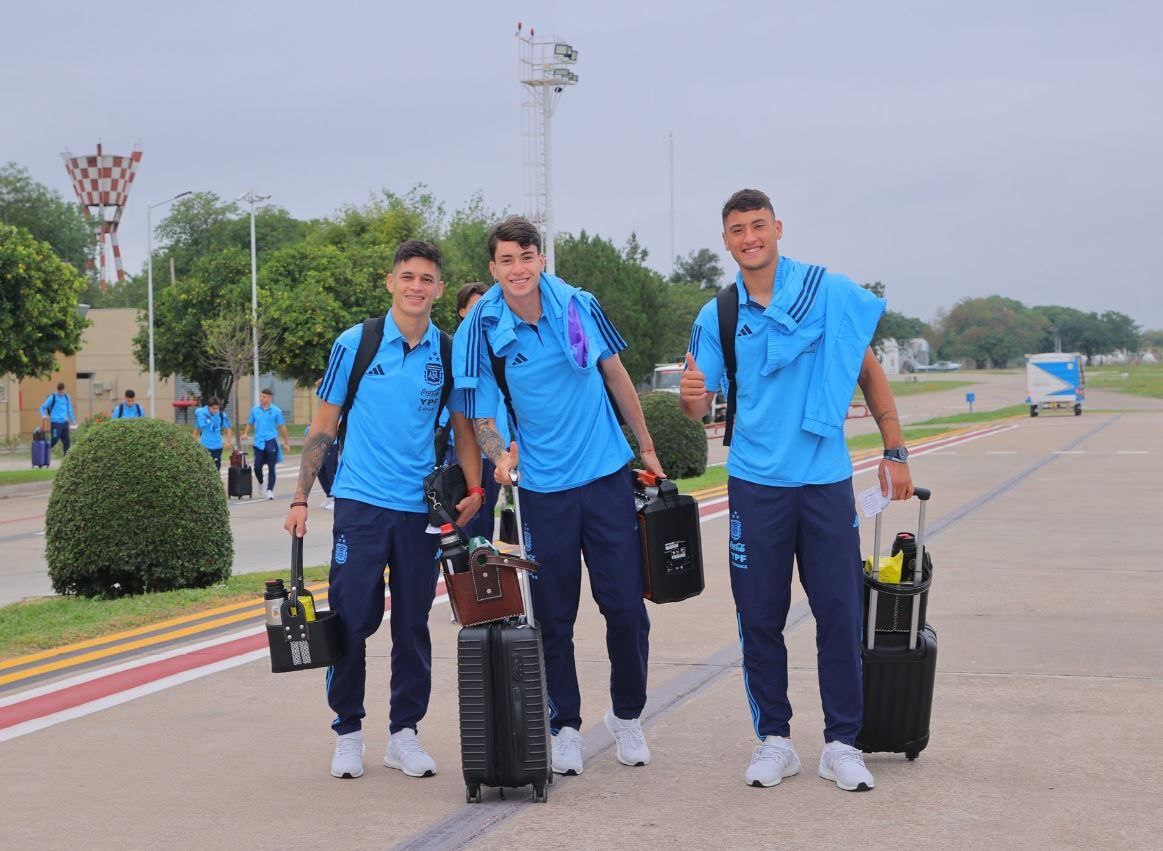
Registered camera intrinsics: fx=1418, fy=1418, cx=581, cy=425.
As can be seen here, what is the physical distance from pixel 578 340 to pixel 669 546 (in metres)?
0.81

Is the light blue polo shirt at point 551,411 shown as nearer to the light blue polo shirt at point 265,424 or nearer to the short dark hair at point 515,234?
the short dark hair at point 515,234

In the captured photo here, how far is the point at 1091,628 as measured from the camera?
25.6 ft

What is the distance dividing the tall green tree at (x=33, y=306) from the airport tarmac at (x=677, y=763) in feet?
64.0

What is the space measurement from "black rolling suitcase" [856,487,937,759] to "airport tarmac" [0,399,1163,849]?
13 cm

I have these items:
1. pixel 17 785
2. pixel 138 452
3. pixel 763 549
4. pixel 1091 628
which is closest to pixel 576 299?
pixel 763 549

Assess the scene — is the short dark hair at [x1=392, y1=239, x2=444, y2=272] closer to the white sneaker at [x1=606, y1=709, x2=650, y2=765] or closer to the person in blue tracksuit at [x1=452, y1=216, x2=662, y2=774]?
the person in blue tracksuit at [x1=452, y1=216, x2=662, y2=774]

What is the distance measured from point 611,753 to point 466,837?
3.72 ft

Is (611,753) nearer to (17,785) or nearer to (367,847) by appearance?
(367,847)

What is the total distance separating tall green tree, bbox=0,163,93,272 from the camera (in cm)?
7719

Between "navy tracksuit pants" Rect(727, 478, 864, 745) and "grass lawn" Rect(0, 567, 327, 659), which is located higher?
"navy tracksuit pants" Rect(727, 478, 864, 745)

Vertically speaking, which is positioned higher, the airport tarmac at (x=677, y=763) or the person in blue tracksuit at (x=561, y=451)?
the person in blue tracksuit at (x=561, y=451)

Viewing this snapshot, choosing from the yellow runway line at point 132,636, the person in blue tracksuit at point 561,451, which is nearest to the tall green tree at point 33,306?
the yellow runway line at point 132,636

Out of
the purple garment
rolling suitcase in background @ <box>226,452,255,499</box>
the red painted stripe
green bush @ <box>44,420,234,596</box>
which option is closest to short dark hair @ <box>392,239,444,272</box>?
the purple garment

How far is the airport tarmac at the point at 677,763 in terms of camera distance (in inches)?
171
